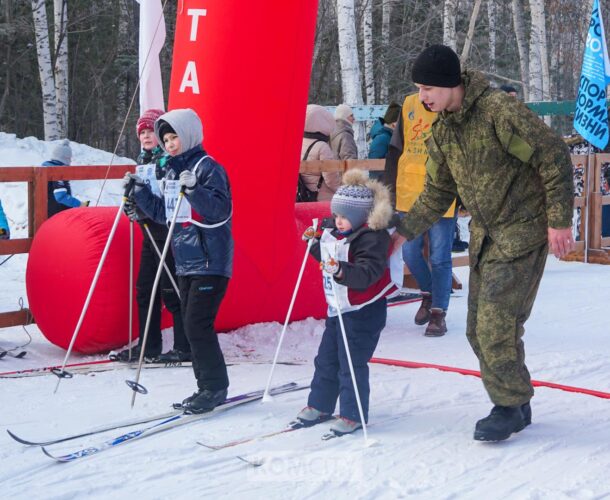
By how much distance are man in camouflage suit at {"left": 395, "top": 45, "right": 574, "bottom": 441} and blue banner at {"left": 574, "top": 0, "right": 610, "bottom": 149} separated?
6586 millimetres

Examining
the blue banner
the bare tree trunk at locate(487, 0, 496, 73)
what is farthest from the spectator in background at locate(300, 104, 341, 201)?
the bare tree trunk at locate(487, 0, 496, 73)

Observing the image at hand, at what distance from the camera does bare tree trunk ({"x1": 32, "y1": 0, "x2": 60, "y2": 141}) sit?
17734 millimetres

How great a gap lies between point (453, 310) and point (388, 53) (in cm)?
1672

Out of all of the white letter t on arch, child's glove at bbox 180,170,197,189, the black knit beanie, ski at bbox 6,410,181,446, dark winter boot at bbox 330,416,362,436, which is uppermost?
the white letter t on arch

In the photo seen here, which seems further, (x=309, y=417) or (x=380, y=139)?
(x=380, y=139)

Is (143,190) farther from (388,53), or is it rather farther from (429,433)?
(388,53)

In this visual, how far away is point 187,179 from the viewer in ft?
14.6

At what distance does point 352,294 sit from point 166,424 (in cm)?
106

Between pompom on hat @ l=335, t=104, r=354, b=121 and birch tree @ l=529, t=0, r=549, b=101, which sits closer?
pompom on hat @ l=335, t=104, r=354, b=121

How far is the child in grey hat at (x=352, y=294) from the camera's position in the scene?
4180 mm

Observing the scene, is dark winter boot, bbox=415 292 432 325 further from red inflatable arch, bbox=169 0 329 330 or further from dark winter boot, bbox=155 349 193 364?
dark winter boot, bbox=155 349 193 364

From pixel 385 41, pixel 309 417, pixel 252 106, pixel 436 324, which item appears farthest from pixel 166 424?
pixel 385 41

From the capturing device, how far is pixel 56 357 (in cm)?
596

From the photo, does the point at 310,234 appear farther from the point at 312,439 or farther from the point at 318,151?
the point at 318,151
